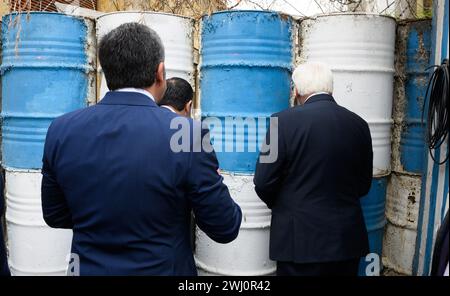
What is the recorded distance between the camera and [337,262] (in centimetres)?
205

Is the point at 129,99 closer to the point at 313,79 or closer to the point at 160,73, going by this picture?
the point at 160,73

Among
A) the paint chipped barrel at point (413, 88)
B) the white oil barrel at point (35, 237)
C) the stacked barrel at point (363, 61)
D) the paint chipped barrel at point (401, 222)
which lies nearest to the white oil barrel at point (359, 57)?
the stacked barrel at point (363, 61)

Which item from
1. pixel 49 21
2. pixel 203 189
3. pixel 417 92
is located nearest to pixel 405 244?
pixel 417 92

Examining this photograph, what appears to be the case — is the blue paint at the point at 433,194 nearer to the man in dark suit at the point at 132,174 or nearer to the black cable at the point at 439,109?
the black cable at the point at 439,109

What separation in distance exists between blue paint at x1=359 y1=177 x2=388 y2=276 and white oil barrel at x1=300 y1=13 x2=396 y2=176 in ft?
0.54

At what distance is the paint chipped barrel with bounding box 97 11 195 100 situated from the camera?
2588 millimetres

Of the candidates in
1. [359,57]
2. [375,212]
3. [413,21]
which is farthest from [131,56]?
[413,21]

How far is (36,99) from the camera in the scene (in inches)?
104

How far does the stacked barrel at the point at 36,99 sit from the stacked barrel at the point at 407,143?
2.09 metres

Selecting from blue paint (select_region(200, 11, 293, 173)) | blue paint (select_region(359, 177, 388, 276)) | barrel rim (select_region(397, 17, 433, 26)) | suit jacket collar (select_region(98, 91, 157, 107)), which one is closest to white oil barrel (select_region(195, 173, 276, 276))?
blue paint (select_region(200, 11, 293, 173))

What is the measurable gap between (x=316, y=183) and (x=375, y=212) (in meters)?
0.95

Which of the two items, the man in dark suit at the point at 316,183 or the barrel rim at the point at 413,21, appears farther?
the barrel rim at the point at 413,21

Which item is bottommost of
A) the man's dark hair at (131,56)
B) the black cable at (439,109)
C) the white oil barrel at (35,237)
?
the white oil barrel at (35,237)

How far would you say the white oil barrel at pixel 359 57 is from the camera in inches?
101
